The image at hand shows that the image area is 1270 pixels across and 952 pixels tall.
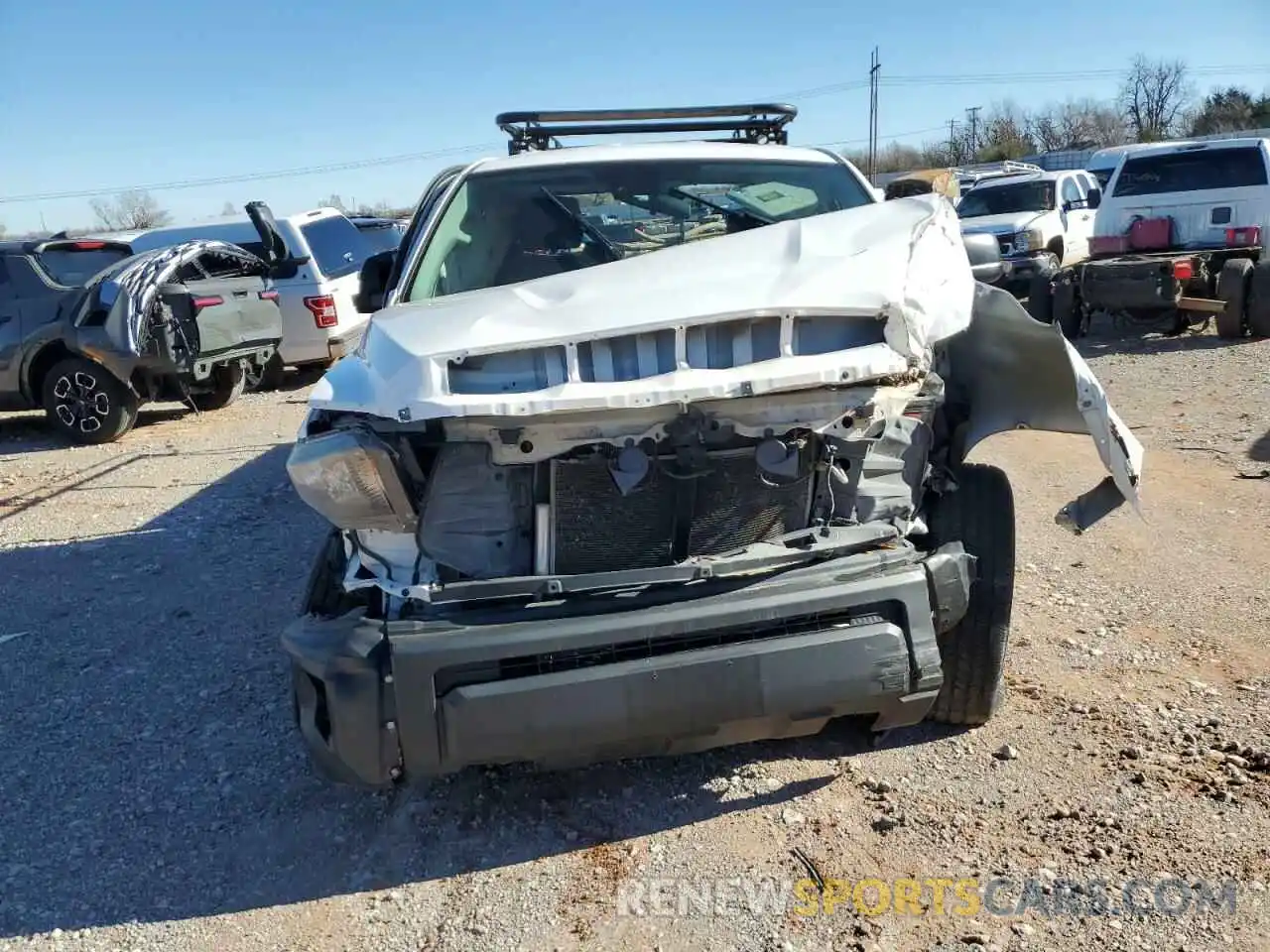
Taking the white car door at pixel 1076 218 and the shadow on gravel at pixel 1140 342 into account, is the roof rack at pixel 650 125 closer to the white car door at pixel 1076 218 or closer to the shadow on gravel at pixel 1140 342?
the shadow on gravel at pixel 1140 342

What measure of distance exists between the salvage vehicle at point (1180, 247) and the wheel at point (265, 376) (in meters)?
8.46

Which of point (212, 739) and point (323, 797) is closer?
point (323, 797)

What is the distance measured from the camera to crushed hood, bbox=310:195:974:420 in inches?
101

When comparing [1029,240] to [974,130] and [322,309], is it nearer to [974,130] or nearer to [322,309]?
[322,309]

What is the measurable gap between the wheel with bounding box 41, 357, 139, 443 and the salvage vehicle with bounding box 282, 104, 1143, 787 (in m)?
6.92

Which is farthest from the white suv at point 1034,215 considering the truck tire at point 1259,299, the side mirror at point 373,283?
the side mirror at point 373,283

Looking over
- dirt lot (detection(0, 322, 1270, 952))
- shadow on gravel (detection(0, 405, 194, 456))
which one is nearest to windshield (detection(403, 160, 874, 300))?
dirt lot (detection(0, 322, 1270, 952))

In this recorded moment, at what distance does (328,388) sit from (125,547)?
3927 millimetres

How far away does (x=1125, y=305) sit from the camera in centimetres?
1053

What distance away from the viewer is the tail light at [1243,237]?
1078cm

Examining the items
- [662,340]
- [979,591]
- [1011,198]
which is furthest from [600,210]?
[1011,198]

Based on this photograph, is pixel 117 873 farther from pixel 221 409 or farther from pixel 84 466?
pixel 221 409

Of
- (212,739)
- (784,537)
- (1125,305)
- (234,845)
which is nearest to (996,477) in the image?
(784,537)

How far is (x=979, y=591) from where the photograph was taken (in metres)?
3.19
